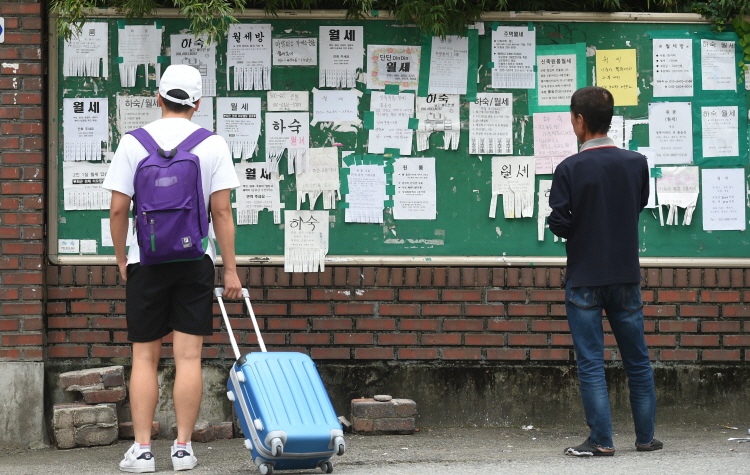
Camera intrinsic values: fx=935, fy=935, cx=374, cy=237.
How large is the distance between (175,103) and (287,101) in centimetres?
144

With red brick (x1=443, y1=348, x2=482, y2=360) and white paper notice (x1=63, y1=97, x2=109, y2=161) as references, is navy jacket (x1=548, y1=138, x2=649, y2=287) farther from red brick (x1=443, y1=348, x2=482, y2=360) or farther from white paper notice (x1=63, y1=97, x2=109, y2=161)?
white paper notice (x1=63, y1=97, x2=109, y2=161)

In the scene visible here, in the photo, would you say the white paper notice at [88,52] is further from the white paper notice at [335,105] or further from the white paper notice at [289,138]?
the white paper notice at [335,105]

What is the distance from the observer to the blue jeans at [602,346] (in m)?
4.89

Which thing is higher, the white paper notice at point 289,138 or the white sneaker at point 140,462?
the white paper notice at point 289,138

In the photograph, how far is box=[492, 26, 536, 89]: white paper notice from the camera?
240 inches

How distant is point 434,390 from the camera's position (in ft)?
20.0

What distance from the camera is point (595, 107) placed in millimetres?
4930

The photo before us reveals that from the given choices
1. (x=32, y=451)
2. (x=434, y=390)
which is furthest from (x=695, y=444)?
(x=32, y=451)

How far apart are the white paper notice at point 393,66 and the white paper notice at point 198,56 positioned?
1013mm

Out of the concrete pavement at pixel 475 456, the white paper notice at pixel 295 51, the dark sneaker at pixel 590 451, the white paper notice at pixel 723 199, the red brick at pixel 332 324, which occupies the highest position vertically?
the white paper notice at pixel 295 51

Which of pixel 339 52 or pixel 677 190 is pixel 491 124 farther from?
pixel 677 190

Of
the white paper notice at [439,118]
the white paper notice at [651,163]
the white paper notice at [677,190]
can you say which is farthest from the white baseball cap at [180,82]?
the white paper notice at [677,190]

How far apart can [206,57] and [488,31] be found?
6.05 feet

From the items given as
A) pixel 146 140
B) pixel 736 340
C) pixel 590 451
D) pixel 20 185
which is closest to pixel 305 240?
pixel 146 140
